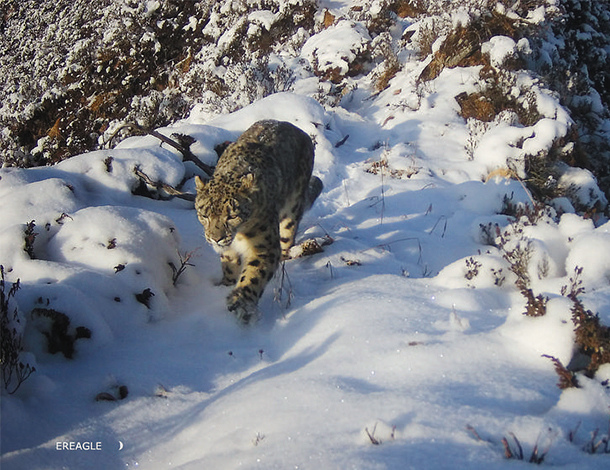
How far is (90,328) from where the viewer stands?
339cm

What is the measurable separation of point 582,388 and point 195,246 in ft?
13.1

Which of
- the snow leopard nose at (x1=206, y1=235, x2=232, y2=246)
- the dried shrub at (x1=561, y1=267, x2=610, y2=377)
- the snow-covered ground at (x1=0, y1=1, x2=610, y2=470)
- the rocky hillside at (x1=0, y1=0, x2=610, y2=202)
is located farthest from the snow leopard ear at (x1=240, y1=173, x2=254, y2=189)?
the rocky hillside at (x1=0, y1=0, x2=610, y2=202)

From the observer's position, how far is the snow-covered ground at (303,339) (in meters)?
2.24

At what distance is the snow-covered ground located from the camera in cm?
224

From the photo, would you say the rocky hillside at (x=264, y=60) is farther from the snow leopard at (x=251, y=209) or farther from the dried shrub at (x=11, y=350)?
the dried shrub at (x=11, y=350)

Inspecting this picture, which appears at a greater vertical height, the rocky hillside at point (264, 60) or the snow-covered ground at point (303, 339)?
the rocky hillside at point (264, 60)

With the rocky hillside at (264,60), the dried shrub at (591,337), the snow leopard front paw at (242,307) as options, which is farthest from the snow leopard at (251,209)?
the rocky hillside at (264,60)

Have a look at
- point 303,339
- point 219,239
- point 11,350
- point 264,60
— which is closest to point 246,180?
point 219,239

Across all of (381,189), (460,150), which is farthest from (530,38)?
(381,189)

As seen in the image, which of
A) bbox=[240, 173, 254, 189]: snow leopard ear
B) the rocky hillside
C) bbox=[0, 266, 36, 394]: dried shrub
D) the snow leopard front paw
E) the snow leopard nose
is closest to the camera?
bbox=[0, 266, 36, 394]: dried shrub

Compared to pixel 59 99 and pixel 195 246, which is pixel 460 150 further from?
pixel 59 99

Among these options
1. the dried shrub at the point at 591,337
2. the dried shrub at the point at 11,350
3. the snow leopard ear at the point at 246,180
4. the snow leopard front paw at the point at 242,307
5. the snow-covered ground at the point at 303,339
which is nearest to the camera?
the snow-covered ground at the point at 303,339

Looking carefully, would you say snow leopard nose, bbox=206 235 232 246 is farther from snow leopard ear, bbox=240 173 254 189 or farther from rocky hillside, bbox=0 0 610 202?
rocky hillside, bbox=0 0 610 202

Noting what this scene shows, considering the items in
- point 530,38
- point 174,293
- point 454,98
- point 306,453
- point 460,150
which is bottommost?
point 174,293
